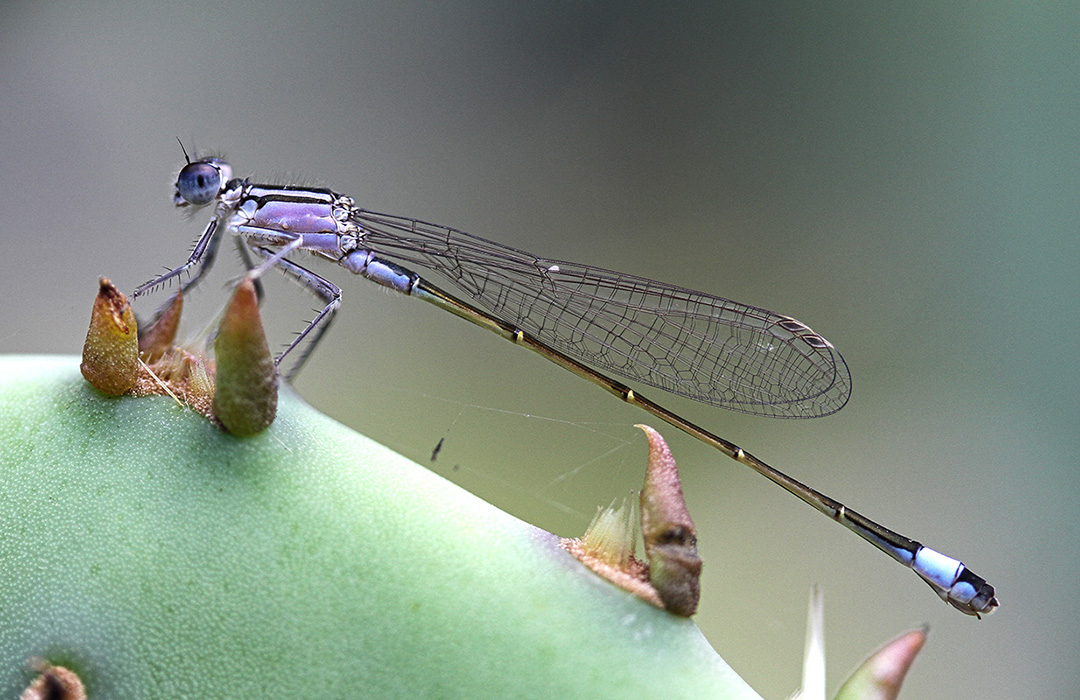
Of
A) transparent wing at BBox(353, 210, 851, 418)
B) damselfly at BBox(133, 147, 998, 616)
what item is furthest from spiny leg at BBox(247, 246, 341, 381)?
transparent wing at BBox(353, 210, 851, 418)

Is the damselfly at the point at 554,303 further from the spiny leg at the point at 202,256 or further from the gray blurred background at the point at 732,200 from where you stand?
the gray blurred background at the point at 732,200

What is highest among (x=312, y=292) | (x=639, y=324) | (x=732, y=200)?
(x=732, y=200)

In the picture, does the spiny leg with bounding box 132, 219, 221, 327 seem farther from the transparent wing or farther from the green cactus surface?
the green cactus surface

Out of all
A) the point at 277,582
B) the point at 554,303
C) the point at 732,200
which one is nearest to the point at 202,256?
the point at 554,303

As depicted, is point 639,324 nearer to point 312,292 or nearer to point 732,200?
point 312,292

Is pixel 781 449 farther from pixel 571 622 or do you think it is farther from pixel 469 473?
pixel 571 622

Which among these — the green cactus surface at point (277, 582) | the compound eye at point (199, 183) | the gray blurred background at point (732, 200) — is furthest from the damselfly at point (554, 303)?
the green cactus surface at point (277, 582)
